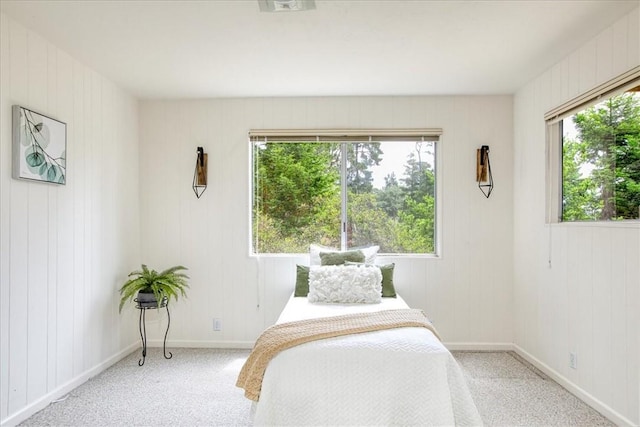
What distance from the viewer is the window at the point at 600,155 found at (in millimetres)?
2488

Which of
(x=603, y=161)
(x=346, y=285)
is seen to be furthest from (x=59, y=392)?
(x=603, y=161)

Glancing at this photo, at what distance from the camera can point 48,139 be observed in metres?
2.82

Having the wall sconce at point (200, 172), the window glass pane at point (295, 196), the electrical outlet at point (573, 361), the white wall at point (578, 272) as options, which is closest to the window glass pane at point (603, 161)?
the white wall at point (578, 272)

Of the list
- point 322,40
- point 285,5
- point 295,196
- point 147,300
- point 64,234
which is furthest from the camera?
point 295,196

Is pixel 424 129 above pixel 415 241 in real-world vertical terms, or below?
above

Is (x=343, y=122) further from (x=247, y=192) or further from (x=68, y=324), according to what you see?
(x=68, y=324)

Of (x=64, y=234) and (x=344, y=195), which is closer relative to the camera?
(x=64, y=234)

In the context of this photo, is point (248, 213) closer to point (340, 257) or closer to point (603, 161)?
point (340, 257)

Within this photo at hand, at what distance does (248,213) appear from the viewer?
4.09 meters

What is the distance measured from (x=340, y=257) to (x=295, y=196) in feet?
2.74

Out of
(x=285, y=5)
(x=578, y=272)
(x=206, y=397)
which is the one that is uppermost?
(x=285, y=5)

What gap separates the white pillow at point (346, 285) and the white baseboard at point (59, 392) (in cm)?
184

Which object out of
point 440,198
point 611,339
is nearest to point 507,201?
point 440,198

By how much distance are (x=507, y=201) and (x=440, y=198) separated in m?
0.65
